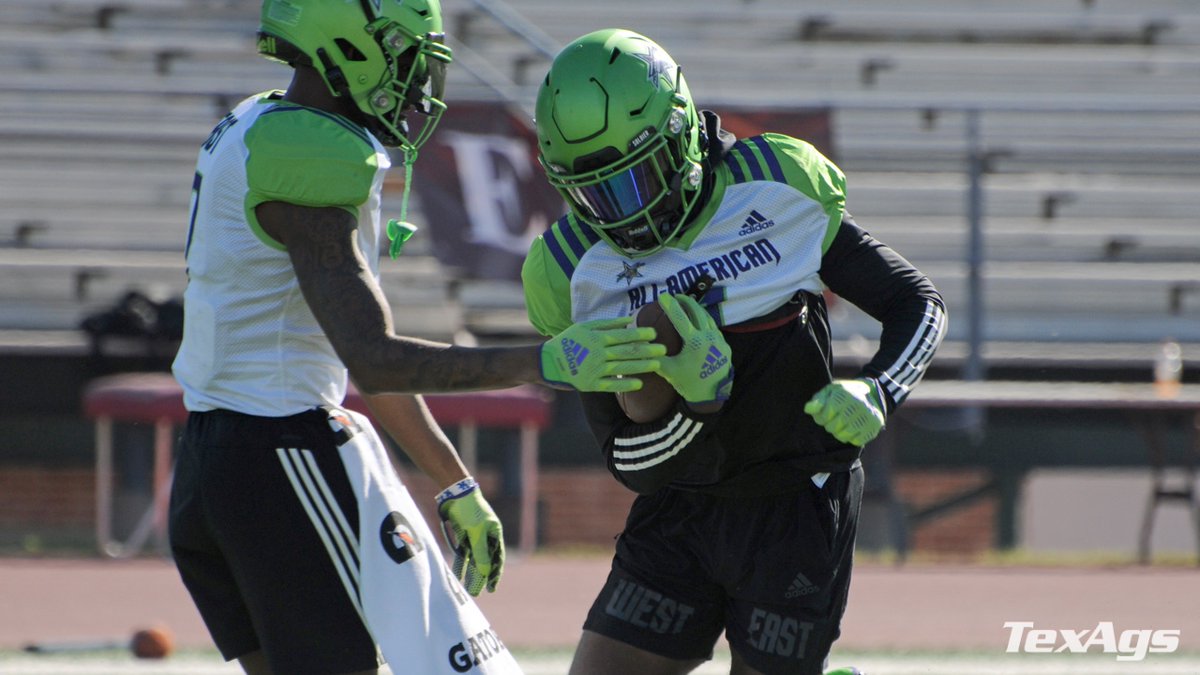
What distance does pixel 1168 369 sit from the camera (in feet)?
31.3

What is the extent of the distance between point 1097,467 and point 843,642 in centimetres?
415

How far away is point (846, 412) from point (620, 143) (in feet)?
2.07

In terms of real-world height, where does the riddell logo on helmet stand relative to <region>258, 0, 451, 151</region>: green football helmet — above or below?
below

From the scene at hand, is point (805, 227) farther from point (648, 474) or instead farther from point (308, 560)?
point (308, 560)

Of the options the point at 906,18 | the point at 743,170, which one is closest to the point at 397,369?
the point at 743,170

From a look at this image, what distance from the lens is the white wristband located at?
3.11 metres

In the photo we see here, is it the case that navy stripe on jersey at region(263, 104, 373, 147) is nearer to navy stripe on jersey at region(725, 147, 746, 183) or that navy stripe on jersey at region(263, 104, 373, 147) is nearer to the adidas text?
navy stripe on jersey at region(725, 147, 746, 183)

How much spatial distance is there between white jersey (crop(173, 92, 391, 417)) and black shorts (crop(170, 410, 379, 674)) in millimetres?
58

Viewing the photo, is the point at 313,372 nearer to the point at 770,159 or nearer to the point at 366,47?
the point at 366,47

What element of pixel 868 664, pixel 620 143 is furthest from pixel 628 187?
pixel 868 664

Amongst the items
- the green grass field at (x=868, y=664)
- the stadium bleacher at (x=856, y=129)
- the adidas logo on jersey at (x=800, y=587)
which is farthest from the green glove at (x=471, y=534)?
the stadium bleacher at (x=856, y=129)

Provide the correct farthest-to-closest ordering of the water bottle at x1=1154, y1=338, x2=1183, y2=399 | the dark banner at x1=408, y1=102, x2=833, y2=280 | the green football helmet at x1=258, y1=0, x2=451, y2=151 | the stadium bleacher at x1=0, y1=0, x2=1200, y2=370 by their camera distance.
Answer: the stadium bleacher at x1=0, y1=0, x2=1200, y2=370 < the water bottle at x1=1154, y1=338, x2=1183, y2=399 < the dark banner at x1=408, y1=102, x2=833, y2=280 < the green football helmet at x1=258, y1=0, x2=451, y2=151

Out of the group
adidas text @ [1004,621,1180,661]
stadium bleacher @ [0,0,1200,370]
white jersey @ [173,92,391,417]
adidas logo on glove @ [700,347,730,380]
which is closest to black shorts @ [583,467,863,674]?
adidas logo on glove @ [700,347,730,380]

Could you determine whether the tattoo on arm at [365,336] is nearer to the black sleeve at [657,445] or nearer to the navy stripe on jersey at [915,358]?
the black sleeve at [657,445]
